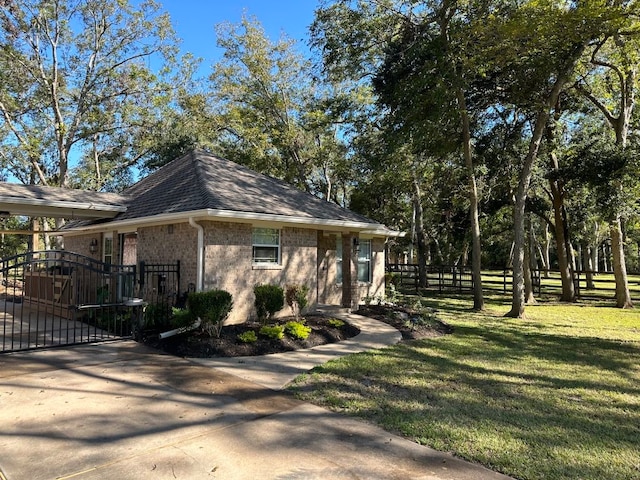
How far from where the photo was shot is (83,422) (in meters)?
4.46

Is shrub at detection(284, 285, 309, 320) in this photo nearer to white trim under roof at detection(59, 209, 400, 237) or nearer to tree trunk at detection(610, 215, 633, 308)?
white trim under roof at detection(59, 209, 400, 237)

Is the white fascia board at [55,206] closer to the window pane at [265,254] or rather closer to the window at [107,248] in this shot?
the window at [107,248]

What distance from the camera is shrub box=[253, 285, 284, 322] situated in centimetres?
927

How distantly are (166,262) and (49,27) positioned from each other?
663 inches

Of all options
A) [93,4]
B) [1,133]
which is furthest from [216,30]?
[1,133]

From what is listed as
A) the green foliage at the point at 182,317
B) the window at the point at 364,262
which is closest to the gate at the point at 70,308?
the green foliage at the point at 182,317

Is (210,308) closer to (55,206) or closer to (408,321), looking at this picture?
(408,321)

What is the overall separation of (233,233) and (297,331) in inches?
110

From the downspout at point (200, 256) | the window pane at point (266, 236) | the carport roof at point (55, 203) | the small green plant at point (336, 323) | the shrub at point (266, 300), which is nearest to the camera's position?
the downspout at point (200, 256)

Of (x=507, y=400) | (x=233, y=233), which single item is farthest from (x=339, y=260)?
(x=507, y=400)

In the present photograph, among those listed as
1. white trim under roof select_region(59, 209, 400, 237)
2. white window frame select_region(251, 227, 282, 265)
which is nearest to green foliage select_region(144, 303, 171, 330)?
white trim under roof select_region(59, 209, 400, 237)

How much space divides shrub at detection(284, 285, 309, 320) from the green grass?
2.52m

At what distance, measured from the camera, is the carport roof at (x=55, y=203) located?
10227 millimetres

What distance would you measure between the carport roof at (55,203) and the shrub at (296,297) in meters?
5.46
